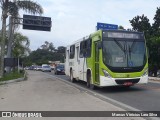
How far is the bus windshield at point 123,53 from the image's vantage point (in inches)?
638

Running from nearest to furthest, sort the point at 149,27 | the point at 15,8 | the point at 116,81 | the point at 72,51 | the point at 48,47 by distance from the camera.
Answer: the point at 116,81 → the point at 72,51 → the point at 15,8 → the point at 149,27 → the point at 48,47

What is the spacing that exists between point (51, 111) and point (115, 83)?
623 centimetres

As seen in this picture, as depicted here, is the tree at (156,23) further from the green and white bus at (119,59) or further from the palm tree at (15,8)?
the green and white bus at (119,59)

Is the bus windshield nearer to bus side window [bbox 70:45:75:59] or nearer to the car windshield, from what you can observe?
the car windshield

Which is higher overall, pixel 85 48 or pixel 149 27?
pixel 149 27

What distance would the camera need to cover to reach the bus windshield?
16203 mm

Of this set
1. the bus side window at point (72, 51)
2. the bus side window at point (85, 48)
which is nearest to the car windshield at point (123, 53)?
the bus side window at point (85, 48)

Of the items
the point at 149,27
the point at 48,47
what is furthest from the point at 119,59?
the point at 48,47

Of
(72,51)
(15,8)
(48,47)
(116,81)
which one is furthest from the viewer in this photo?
(48,47)

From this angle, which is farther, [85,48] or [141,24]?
[141,24]

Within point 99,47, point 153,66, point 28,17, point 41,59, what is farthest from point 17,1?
point 41,59

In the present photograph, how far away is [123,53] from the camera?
16328 mm

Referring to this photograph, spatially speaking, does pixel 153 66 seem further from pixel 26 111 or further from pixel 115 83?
pixel 26 111

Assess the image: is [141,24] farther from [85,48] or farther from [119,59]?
[119,59]
